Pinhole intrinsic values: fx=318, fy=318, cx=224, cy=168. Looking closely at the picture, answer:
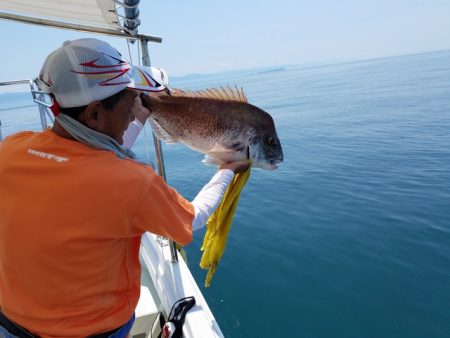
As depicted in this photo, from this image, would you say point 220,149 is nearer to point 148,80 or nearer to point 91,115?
point 148,80

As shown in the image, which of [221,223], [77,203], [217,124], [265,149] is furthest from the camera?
[221,223]

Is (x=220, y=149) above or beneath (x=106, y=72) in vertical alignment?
beneath

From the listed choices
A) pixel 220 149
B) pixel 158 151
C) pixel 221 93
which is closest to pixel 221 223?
pixel 220 149

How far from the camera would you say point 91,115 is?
1.54m

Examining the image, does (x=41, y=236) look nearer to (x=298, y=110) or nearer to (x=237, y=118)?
(x=237, y=118)

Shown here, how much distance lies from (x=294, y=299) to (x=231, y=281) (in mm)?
1234

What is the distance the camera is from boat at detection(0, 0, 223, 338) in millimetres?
2574

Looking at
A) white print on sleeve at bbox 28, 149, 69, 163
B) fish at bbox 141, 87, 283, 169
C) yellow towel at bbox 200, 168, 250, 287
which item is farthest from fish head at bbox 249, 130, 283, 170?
white print on sleeve at bbox 28, 149, 69, 163

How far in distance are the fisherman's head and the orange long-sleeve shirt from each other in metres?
0.17

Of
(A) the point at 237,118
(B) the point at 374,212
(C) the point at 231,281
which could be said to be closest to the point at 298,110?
(B) the point at 374,212

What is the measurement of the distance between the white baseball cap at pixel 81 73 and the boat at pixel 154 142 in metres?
0.73

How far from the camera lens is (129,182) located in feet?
4.55

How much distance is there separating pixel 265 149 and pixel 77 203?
1355 millimetres

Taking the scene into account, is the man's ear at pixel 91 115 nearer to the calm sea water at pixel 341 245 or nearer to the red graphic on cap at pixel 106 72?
the red graphic on cap at pixel 106 72
